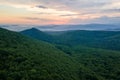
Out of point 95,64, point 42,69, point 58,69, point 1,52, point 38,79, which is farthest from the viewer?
point 95,64

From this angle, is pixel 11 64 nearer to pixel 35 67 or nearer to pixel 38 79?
pixel 35 67

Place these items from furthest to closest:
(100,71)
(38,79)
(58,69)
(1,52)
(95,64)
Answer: (95,64)
(100,71)
(1,52)
(58,69)
(38,79)

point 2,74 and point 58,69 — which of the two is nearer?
point 2,74

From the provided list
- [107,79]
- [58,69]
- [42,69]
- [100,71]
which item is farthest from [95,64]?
[42,69]

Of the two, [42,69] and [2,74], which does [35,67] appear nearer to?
[42,69]

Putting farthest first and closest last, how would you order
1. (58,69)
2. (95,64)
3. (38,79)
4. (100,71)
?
(95,64) < (100,71) < (58,69) < (38,79)

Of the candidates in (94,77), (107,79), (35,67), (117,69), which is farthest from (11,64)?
(117,69)

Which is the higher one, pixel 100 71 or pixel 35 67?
pixel 35 67

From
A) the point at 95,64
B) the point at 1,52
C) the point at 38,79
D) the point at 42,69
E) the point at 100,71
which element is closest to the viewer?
the point at 38,79

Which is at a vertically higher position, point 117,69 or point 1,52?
point 1,52

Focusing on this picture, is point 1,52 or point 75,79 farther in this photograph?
point 1,52
